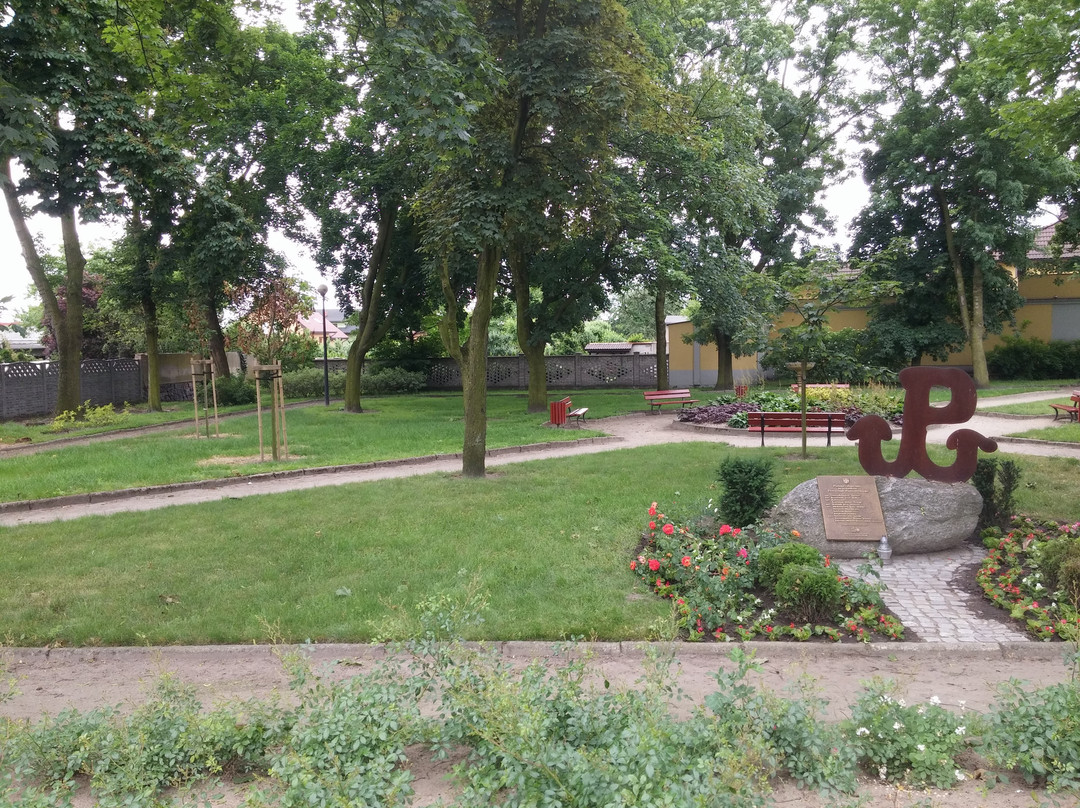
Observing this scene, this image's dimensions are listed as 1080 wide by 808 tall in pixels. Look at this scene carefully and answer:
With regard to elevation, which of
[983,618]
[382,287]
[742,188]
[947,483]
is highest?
[742,188]

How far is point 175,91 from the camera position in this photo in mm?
8914

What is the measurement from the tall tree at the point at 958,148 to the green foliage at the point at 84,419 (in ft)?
86.8

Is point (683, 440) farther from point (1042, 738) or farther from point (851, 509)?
point (1042, 738)

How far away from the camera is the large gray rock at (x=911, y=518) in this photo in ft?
24.5

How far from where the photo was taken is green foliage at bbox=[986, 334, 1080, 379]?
99.1 feet

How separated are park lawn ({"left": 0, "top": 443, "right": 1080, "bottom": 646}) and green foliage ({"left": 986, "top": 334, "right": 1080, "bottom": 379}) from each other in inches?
913

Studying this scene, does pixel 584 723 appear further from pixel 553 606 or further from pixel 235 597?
pixel 235 597

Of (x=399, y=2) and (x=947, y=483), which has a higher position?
(x=399, y=2)

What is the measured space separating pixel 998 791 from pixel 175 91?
1010 centimetres

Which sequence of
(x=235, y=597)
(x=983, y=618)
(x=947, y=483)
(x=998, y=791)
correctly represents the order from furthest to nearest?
(x=947, y=483), (x=235, y=597), (x=983, y=618), (x=998, y=791)

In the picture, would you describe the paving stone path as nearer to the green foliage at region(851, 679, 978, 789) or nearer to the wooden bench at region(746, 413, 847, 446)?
the wooden bench at region(746, 413, 847, 446)

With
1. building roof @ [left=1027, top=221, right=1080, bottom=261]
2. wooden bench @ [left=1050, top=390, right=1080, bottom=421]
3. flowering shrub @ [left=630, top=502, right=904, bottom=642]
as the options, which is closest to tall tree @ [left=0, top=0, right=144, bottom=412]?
flowering shrub @ [left=630, top=502, right=904, bottom=642]

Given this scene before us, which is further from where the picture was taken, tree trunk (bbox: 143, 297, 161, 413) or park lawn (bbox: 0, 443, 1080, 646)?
tree trunk (bbox: 143, 297, 161, 413)

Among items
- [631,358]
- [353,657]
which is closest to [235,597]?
[353,657]
